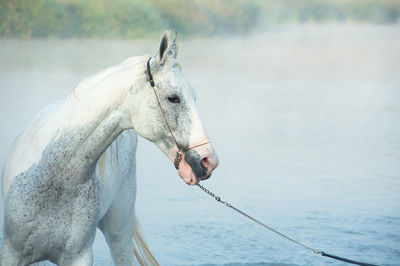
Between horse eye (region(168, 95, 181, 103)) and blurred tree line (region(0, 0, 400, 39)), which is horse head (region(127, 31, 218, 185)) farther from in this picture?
A: blurred tree line (region(0, 0, 400, 39))

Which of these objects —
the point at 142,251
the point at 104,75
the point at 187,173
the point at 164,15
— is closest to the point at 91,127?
the point at 104,75

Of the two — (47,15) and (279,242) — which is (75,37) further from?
(279,242)

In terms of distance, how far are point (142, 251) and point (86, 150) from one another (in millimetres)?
1457

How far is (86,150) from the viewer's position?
2.95 m

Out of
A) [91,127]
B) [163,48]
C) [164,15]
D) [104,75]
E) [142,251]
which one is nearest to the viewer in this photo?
[163,48]

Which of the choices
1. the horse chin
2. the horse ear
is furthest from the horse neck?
the horse chin

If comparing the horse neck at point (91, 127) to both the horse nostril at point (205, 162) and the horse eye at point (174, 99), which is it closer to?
the horse eye at point (174, 99)

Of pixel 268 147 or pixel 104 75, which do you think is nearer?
pixel 104 75

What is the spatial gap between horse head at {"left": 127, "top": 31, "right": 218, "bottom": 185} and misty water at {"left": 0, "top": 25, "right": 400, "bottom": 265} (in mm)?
2505

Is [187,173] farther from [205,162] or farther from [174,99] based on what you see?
[174,99]

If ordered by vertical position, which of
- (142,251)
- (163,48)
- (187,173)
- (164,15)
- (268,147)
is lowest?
(187,173)

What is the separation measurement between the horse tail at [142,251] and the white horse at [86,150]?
1.09 meters

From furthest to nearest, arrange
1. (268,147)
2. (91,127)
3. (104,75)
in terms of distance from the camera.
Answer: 1. (268,147)
2. (104,75)
3. (91,127)

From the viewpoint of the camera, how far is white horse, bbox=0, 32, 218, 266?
9.43 ft
